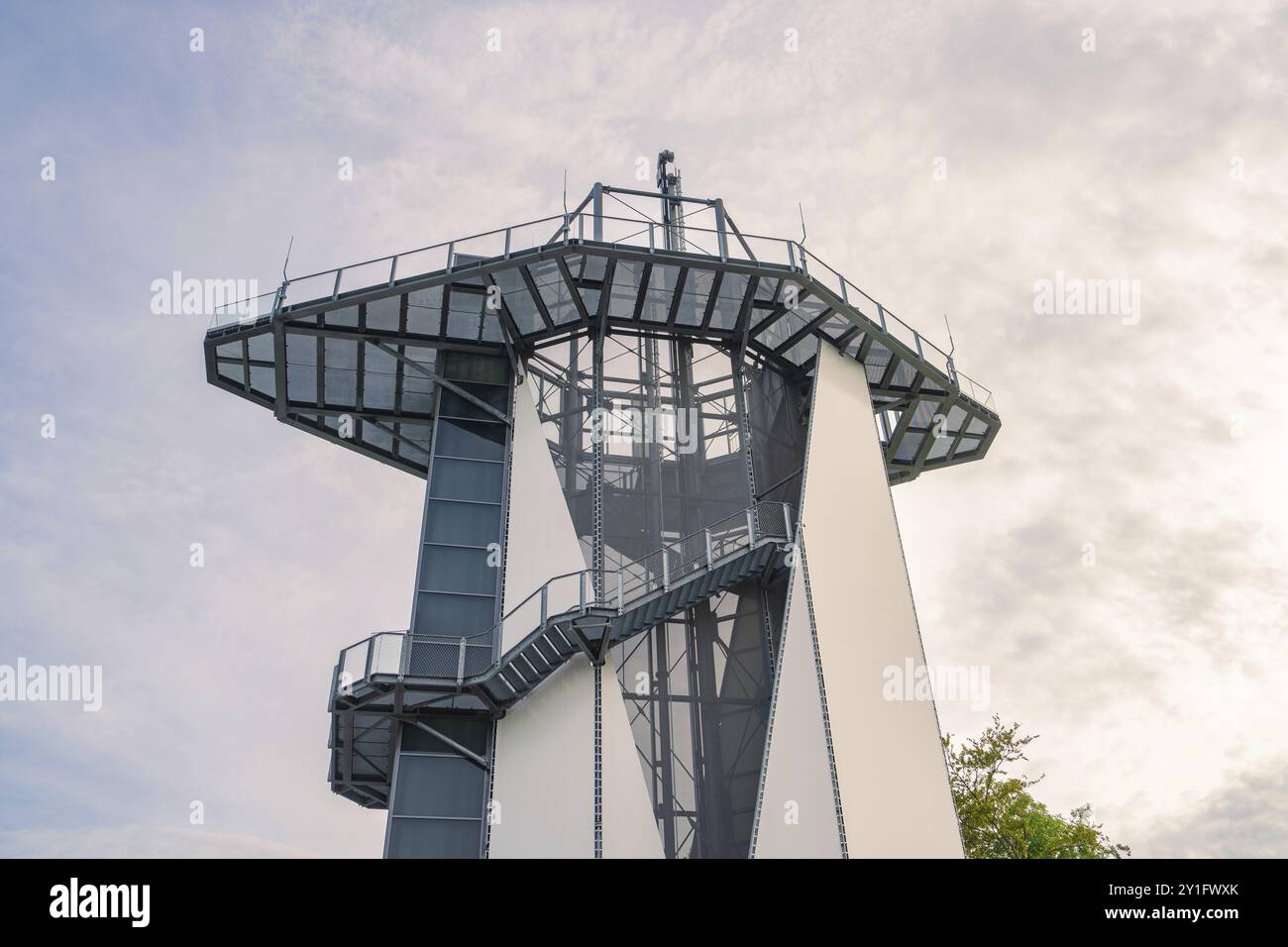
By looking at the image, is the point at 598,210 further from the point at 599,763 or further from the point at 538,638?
the point at 599,763

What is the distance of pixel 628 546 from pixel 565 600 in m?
3.29

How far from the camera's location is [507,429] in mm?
31594

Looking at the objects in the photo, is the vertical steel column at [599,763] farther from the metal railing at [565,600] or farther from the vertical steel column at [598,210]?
the vertical steel column at [598,210]

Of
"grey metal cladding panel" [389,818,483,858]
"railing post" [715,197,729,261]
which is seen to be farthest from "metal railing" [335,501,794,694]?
"railing post" [715,197,729,261]

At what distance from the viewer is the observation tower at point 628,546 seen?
25.8 meters

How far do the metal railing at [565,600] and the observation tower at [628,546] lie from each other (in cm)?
9


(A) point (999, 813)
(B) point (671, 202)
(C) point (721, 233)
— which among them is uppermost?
(B) point (671, 202)

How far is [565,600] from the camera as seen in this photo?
90.2 ft

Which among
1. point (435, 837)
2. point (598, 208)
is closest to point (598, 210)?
point (598, 208)

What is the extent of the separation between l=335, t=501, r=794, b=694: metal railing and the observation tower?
0.09 metres

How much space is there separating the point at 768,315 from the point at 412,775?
16.9m
